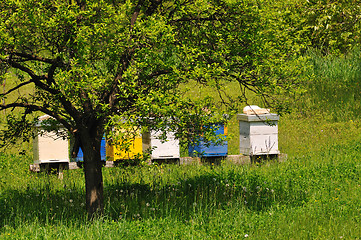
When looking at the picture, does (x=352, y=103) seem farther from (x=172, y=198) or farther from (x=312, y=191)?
(x=172, y=198)

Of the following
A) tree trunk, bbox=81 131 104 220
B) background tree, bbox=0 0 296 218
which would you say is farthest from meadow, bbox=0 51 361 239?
background tree, bbox=0 0 296 218

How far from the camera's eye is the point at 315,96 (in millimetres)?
18531

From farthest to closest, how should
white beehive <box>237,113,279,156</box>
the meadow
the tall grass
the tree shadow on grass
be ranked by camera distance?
1. the tall grass
2. white beehive <box>237,113,279,156</box>
3. the tree shadow on grass
4. the meadow

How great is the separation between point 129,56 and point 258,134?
16.9 ft

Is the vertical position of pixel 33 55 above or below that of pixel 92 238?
above

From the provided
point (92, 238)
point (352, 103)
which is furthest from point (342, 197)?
point (352, 103)

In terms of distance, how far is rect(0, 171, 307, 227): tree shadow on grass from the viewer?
7875 mm

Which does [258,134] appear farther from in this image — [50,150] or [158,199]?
[50,150]

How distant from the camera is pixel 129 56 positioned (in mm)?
7277

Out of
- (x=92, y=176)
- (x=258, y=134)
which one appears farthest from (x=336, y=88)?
(x=92, y=176)

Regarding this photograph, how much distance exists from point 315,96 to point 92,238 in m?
13.9

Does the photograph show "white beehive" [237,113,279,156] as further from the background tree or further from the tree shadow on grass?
the background tree

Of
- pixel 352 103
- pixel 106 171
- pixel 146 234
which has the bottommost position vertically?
pixel 146 234

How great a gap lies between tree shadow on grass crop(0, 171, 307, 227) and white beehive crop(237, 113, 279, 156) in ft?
4.82
